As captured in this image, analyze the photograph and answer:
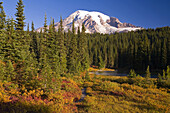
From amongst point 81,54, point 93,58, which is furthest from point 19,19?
point 93,58

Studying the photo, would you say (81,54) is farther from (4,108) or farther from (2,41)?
(4,108)

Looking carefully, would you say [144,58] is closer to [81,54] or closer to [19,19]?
[81,54]

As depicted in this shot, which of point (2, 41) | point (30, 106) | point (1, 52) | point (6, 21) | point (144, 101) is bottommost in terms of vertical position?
point (144, 101)

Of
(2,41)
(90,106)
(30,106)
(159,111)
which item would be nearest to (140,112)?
(159,111)

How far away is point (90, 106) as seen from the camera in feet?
41.4

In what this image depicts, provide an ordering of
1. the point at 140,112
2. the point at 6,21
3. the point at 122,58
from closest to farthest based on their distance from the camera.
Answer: the point at 140,112
the point at 6,21
the point at 122,58

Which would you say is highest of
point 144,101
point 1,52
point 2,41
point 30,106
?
point 2,41

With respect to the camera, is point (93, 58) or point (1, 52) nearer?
point (1, 52)

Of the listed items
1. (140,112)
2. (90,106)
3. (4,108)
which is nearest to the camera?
(4,108)

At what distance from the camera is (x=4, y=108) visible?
31.6 ft

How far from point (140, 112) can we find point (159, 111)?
76.4 inches

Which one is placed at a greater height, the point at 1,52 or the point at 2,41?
the point at 2,41

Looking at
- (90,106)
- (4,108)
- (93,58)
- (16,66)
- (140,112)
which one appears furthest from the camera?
(93,58)

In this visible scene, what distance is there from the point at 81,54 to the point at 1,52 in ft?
127
